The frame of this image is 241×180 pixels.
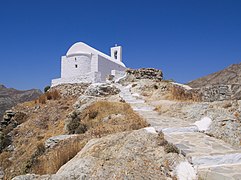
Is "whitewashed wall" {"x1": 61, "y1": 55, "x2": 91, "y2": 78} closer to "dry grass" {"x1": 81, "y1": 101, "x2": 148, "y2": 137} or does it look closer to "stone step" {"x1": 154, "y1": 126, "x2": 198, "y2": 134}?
"dry grass" {"x1": 81, "y1": 101, "x2": 148, "y2": 137}

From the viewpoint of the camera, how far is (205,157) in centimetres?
404

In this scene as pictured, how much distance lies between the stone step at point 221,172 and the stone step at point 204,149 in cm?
17

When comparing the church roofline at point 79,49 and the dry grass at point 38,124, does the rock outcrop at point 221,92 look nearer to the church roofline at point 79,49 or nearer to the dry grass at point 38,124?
the dry grass at point 38,124

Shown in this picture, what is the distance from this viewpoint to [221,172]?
3674mm

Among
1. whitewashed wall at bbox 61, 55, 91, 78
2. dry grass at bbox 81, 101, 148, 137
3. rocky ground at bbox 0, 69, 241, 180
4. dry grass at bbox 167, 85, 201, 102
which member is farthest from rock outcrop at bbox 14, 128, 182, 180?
whitewashed wall at bbox 61, 55, 91, 78

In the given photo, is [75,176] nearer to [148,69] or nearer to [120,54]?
[148,69]

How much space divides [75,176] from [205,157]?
2119mm

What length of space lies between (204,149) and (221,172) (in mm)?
903

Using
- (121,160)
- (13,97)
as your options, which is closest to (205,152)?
(121,160)

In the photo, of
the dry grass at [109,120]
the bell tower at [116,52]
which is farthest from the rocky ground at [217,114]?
the bell tower at [116,52]

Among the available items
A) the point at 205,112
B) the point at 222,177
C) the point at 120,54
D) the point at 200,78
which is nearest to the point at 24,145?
the point at 205,112

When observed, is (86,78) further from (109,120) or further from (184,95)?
(109,120)

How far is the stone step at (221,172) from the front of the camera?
348 cm

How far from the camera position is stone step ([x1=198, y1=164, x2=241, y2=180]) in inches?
137
